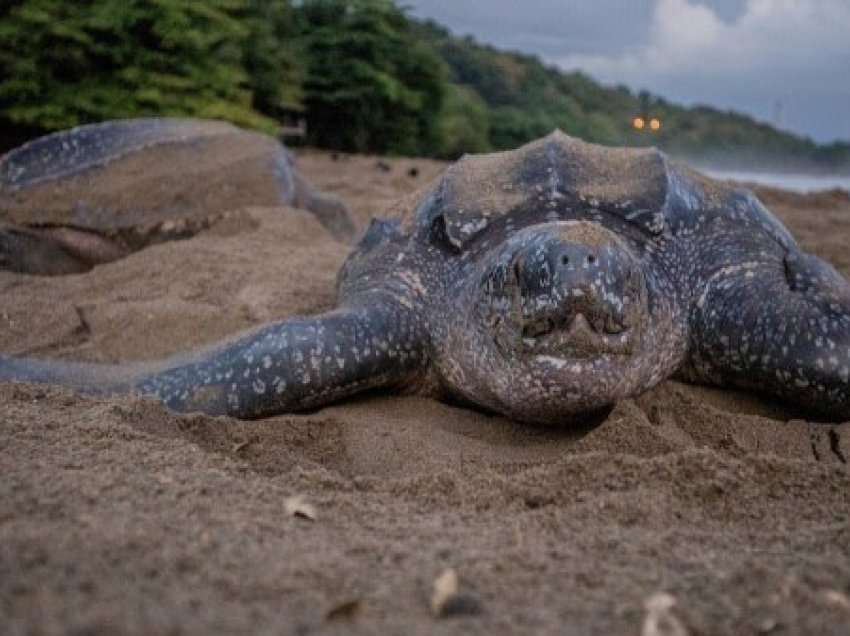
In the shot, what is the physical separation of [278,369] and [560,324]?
2.19 feet

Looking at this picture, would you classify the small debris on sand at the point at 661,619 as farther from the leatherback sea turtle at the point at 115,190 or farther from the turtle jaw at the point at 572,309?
the leatherback sea turtle at the point at 115,190

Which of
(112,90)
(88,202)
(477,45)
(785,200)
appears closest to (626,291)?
(88,202)

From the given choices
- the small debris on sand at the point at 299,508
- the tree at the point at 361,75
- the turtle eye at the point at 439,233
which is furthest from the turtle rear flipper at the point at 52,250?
the tree at the point at 361,75

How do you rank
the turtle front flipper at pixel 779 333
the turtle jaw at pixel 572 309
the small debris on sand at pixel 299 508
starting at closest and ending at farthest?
the small debris on sand at pixel 299 508
the turtle jaw at pixel 572 309
the turtle front flipper at pixel 779 333

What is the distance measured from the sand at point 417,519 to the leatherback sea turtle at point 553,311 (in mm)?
97

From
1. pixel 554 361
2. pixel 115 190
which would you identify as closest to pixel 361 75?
pixel 115 190

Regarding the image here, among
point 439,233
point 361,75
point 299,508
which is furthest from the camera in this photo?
point 361,75

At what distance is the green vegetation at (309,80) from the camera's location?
870 centimetres

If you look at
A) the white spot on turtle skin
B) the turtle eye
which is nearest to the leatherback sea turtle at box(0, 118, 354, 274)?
the turtle eye

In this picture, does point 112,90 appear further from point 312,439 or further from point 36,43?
point 312,439

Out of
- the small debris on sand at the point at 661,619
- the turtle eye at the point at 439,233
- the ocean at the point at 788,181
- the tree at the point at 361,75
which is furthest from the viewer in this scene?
the tree at the point at 361,75

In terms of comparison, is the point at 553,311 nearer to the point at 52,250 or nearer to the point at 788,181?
the point at 52,250

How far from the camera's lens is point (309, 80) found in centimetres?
1535

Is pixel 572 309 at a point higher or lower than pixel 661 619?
higher
